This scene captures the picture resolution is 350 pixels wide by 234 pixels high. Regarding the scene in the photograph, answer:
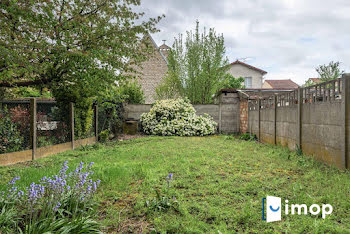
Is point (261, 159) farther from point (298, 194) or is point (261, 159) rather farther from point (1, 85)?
point (1, 85)

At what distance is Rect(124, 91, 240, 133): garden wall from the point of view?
488 inches

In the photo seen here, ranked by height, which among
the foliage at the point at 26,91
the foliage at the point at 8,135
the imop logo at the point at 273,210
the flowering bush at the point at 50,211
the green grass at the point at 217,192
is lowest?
the green grass at the point at 217,192

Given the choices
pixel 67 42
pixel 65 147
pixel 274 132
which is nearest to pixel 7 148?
pixel 65 147

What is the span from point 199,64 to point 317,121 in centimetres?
907

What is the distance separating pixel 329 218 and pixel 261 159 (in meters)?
3.31

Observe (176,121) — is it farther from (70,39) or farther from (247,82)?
(247,82)

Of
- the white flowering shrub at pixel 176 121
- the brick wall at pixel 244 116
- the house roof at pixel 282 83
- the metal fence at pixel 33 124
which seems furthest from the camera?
the house roof at pixel 282 83

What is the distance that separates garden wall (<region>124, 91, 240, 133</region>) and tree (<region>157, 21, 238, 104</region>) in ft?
4.78

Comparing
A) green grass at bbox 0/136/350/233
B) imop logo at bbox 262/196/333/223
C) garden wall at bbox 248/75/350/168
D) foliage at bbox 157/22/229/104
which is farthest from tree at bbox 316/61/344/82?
imop logo at bbox 262/196/333/223

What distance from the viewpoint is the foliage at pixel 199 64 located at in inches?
527

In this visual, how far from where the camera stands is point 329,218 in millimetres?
2455

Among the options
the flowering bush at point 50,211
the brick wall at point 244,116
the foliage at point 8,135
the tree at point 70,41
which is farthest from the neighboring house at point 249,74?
the flowering bush at point 50,211

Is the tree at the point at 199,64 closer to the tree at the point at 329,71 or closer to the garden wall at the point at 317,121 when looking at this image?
the garden wall at the point at 317,121

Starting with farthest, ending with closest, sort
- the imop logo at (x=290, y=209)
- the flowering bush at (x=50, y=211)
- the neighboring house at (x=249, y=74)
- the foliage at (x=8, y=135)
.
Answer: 1. the neighboring house at (x=249, y=74)
2. the foliage at (x=8, y=135)
3. the imop logo at (x=290, y=209)
4. the flowering bush at (x=50, y=211)
